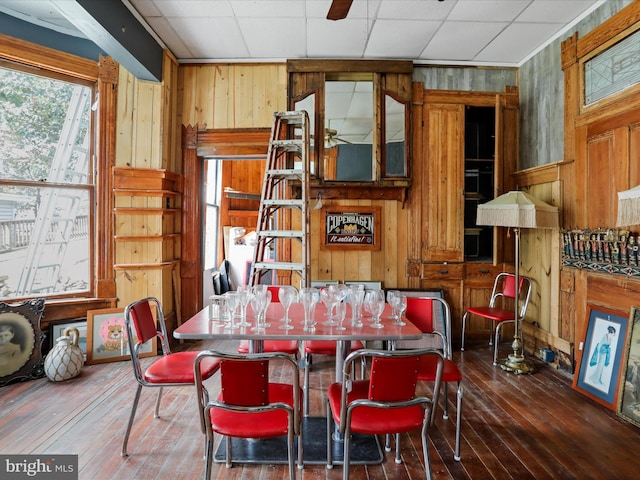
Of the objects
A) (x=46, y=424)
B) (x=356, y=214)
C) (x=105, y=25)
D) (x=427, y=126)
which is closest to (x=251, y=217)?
(x=356, y=214)

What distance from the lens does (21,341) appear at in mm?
3148

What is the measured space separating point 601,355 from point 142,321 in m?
3.40

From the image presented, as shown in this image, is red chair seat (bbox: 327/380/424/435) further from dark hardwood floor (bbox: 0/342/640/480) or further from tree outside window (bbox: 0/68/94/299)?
tree outside window (bbox: 0/68/94/299)

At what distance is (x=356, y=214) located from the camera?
431 centimetres

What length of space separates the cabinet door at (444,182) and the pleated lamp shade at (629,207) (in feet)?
6.16

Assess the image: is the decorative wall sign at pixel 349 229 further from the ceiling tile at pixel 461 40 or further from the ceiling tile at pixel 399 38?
the ceiling tile at pixel 461 40

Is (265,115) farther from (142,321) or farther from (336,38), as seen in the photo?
(142,321)

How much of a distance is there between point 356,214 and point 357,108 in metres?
1.18

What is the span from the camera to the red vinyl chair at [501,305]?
12.3 feet

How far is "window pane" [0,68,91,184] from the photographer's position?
3.26 meters

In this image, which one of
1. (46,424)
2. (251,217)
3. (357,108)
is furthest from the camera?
(251,217)

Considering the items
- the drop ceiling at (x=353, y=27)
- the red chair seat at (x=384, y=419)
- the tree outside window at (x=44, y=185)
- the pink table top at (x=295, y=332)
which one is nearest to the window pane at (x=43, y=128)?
the tree outside window at (x=44, y=185)

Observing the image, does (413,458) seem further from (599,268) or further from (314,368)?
(599,268)

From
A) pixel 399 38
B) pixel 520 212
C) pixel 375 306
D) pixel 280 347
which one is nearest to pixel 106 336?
pixel 280 347
